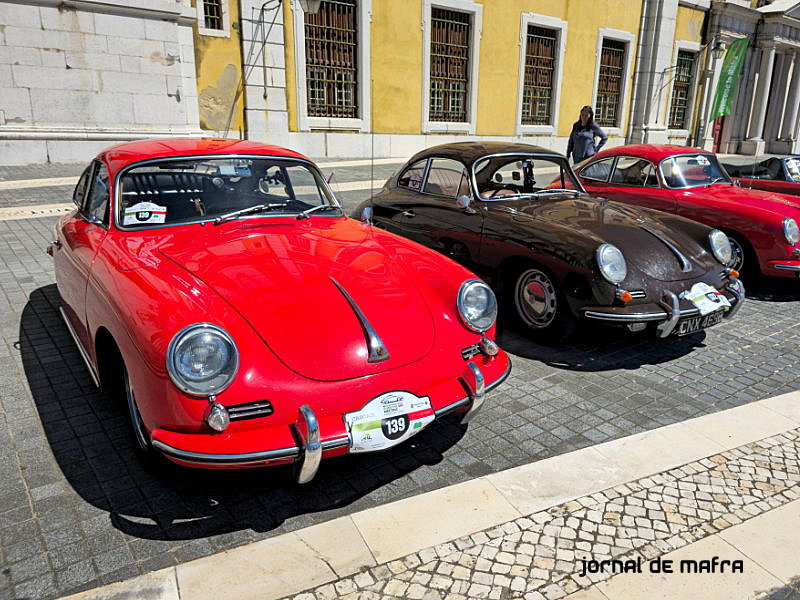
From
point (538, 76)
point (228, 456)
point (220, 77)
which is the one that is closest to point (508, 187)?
point (228, 456)

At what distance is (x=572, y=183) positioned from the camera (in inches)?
238

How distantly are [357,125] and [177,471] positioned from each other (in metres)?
15.4

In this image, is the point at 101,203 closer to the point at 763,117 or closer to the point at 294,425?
the point at 294,425

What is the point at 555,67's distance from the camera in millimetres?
20984

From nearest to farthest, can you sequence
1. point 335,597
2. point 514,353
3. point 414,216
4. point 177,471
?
point 335,597
point 177,471
point 514,353
point 414,216

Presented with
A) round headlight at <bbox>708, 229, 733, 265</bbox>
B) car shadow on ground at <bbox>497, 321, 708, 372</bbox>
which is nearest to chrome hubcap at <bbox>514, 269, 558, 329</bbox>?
car shadow on ground at <bbox>497, 321, 708, 372</bbox>

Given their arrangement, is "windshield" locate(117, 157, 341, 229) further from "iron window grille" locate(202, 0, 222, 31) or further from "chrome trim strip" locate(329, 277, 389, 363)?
"iron window grille" locate(202, 0, 222, 31)

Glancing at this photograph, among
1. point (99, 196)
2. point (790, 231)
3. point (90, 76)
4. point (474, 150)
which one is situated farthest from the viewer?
point (90, 76)

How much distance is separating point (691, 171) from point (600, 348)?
3567 millimetres

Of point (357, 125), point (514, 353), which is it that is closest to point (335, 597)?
point (514, 353)

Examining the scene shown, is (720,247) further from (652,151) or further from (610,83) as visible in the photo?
(610,83)

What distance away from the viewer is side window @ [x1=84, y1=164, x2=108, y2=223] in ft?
12.3

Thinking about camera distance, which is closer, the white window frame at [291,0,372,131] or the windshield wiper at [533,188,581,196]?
the windshield wiper at [533,188,581,196]

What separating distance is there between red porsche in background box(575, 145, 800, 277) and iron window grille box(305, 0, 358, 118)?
10.7 meters
